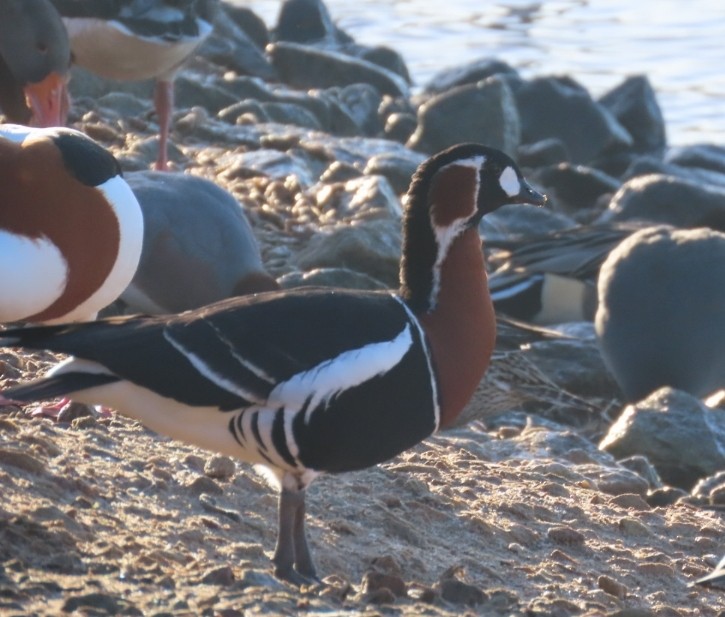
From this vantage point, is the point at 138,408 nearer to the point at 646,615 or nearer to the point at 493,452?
the point at 646,615

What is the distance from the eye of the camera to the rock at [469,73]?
18859mm

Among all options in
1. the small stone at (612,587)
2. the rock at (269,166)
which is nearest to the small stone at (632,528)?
the small stone at (612,587)

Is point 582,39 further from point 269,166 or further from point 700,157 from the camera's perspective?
point 269,166

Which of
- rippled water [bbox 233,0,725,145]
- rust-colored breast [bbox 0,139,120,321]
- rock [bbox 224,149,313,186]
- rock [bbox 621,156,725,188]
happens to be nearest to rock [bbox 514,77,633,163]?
rock [bbox 621,156,725,188]

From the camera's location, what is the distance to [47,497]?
4594 mm

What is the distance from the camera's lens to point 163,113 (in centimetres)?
1079

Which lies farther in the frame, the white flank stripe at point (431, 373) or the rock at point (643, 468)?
the rock at point (643, 468)

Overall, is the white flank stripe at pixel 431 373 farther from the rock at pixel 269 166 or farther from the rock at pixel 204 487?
the rock at pixel 269 166

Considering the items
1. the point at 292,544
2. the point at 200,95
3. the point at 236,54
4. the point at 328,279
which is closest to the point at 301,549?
the point at 292,544

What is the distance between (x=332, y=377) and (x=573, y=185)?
35.5 ft

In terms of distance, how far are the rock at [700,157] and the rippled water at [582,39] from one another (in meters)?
1.27

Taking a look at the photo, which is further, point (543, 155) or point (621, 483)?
point (543, 155)

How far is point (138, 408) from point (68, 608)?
0.82 m

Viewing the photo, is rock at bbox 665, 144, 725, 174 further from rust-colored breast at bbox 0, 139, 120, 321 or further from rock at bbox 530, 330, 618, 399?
rust-colored breast at bbox 0, 139, 120, 321
